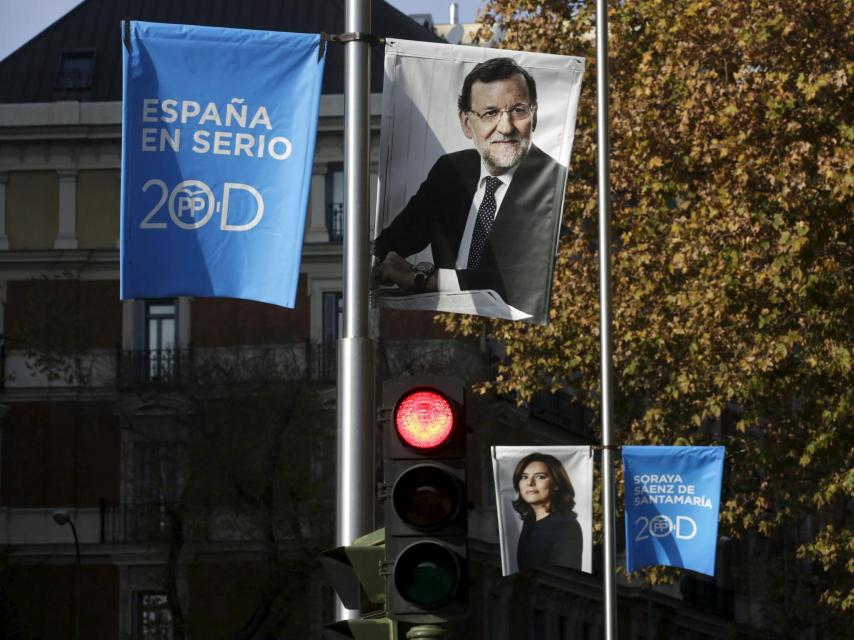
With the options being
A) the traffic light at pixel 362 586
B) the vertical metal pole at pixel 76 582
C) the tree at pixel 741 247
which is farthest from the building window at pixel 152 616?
the traffic light at pixel 362 586

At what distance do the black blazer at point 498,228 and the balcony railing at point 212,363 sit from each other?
111 ft

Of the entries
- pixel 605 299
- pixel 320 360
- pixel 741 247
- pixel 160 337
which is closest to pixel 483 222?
pixel 605 299

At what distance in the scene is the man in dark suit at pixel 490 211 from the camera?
412 inches

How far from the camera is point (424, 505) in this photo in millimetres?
8242

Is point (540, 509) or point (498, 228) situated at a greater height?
Answer: point (498, 228)

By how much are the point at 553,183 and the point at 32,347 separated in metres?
37.4

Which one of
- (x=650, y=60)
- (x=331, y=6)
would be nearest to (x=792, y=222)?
(x=650, y=60)

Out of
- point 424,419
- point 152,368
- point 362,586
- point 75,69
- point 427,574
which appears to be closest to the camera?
point 427,574

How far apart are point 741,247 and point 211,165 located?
15.4m

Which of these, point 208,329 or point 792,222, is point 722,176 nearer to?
point 792,222

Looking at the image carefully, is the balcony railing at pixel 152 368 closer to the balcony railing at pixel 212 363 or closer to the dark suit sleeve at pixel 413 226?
the balcony railing at pixel 212 363

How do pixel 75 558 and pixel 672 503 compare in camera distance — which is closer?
pixel 672 503

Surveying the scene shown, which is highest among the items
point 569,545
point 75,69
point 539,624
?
point 75,69

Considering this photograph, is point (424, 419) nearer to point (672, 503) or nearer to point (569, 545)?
point (569, 545)
